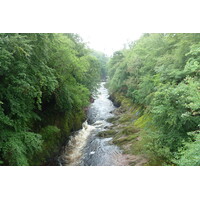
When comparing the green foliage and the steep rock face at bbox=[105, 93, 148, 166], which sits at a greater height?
the green foliage

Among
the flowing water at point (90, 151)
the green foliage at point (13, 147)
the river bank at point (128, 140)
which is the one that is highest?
the green foliage at point (13, 147)

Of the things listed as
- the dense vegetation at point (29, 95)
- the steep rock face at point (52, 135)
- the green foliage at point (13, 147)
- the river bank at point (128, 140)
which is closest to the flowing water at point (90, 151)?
the river bank at point (128, 140)

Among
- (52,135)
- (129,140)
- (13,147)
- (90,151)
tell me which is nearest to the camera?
(13,147)

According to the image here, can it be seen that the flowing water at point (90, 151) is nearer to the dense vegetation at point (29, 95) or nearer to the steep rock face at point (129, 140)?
the steep rock face at point (129, 140)

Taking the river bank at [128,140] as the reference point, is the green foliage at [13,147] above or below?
above

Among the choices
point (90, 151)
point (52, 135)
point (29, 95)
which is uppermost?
point (29, 95)

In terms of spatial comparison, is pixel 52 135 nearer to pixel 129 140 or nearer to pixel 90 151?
pixel 90 151

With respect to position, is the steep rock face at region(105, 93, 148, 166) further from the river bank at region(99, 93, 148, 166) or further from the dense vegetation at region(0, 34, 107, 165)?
the dense vegetation at region(0, 34, 107, 165)

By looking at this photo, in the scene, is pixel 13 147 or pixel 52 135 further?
pixel 52 135

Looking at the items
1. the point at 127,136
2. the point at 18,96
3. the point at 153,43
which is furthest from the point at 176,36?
the point at 18,96

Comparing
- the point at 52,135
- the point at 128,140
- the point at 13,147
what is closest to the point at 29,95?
the point at 13,147

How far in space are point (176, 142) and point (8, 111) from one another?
6.26 m

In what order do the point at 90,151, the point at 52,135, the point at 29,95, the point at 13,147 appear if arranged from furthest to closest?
the point at 90,151, the point at 52,135, the point at 29,95, the point at 13,147

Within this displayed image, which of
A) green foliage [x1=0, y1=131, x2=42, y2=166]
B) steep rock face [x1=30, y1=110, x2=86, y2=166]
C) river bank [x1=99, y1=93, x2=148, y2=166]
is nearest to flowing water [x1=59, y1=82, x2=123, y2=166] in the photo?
river bank [x1=99, y1=93, x2=148, y2=166]
